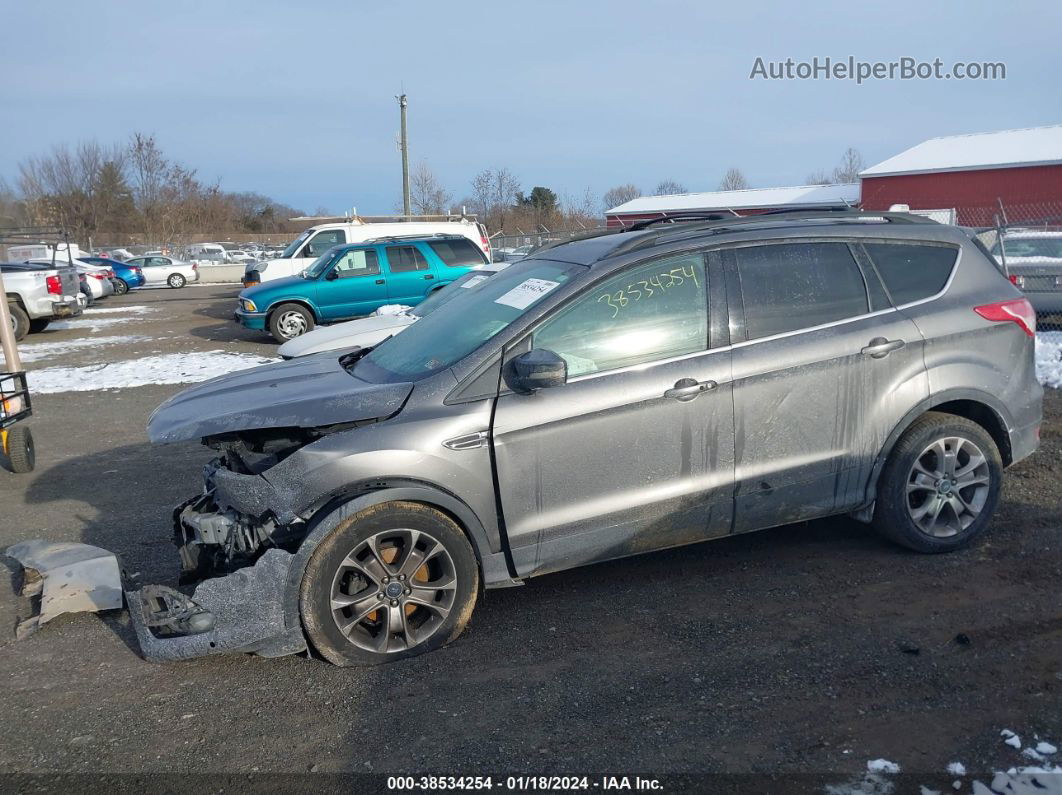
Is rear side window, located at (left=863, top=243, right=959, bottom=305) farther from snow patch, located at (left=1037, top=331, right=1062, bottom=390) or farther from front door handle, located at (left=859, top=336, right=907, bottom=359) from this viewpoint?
snow patch, located at (left=1037, top=331, right=1062, bottom=390)

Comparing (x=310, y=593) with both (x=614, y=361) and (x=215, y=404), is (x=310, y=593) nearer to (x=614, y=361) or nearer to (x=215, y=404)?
(x=215, y=404)

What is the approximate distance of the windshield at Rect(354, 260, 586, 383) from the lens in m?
4.31

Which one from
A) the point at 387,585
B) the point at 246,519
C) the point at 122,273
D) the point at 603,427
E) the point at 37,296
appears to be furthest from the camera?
the point at 122,273

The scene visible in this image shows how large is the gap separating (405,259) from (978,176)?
3054cm

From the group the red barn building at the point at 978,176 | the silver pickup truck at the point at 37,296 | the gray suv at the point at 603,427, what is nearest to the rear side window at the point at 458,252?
the silver pickup truck at the point at 37,296

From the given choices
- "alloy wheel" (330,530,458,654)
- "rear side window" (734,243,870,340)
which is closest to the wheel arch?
"rear side window" (734,243,870,340)

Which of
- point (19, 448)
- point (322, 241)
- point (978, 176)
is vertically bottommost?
point (19, 448)

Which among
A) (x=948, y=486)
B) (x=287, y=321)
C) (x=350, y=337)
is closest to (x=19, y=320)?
(x=287, y=321)

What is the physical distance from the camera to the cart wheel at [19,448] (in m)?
7.14

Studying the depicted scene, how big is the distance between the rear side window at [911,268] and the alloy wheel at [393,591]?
9.18 ft

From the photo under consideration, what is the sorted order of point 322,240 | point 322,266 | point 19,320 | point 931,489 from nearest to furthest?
point 931,489, point 322,266, point 19,320, point 322,240

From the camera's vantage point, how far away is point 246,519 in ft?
13.0

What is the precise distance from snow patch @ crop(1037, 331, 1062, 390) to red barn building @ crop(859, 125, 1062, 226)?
22.3 metres

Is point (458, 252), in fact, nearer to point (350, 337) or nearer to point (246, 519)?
point (350, 337)
